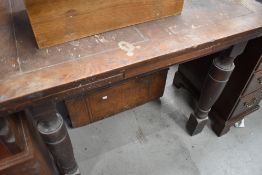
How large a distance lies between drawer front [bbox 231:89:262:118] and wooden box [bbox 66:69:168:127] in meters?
0.42

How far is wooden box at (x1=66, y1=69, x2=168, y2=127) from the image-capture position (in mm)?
1206

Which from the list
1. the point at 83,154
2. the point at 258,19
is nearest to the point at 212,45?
the point at 258,19

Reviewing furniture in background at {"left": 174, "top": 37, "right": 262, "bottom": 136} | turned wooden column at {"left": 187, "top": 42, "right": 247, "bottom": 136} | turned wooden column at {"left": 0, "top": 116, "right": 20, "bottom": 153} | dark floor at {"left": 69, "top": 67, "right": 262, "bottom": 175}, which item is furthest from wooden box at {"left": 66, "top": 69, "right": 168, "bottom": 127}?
turned wooden column at {"left": 0, "top": 116, "right": 20, "bottom": 153}

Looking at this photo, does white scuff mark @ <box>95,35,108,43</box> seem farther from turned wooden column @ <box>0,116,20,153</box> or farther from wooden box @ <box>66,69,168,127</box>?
wooden box @ <box>66,69,168,127</box>

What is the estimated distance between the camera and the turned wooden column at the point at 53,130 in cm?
67

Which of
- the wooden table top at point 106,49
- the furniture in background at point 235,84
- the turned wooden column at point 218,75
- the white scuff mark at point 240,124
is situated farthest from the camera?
the white scuff mark at point 240,124

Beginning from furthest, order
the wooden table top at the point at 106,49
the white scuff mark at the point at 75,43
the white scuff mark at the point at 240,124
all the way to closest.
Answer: the white scuff mark at the point at 240,124 → the white scuff mark at the point at 75,43 → the wooden table top at the point at 106,49

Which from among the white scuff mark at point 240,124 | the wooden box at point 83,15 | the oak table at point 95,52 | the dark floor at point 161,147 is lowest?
the dark floor at point 161,147

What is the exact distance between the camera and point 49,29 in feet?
2.07

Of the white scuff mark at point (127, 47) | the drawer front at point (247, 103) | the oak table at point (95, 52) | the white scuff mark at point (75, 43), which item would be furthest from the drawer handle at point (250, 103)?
the white scuff mark at point (75, 43)

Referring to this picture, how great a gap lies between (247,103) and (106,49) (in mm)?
887

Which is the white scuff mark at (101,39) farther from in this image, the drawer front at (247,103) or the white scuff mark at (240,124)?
the white scuff mark at (240,124)

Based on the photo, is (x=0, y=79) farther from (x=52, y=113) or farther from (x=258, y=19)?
(x=258, y=19)

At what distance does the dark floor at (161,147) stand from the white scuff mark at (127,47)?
0.76 metres
